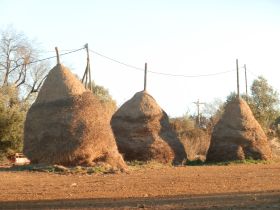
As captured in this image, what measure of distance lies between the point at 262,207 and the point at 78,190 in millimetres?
4411

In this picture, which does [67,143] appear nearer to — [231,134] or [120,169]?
[120,169]

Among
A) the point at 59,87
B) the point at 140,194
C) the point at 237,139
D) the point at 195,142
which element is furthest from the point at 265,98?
the point at 140,194

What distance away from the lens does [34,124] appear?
18.1m

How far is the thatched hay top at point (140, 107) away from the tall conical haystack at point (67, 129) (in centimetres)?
565

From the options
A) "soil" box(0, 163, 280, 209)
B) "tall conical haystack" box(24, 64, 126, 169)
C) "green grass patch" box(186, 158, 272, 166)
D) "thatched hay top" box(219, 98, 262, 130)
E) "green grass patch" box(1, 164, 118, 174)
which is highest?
"thatched hay top" box(219, 98, 262, 130)

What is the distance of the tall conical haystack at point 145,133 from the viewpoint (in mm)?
23297

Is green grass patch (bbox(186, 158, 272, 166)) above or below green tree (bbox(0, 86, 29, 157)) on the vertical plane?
below

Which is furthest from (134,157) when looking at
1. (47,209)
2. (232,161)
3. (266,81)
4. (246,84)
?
(266,81)

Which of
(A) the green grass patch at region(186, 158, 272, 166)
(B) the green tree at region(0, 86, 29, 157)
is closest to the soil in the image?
(A) the green grass patch at region(186, 158, 272, 166)

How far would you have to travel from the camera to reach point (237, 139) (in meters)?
24.7

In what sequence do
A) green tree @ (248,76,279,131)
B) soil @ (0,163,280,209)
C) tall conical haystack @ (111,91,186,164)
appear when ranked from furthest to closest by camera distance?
green tree @ (248,76,279,131), tall conical haystack @ (111,91,186,164), soil @ (0,163,280,209)

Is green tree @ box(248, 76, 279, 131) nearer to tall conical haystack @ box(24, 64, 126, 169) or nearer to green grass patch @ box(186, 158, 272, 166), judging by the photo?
green grass patch @ box(186, 158, 272, 166)

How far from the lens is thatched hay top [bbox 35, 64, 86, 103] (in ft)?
60.5

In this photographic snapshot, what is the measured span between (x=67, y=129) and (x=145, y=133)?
22.1 ft
